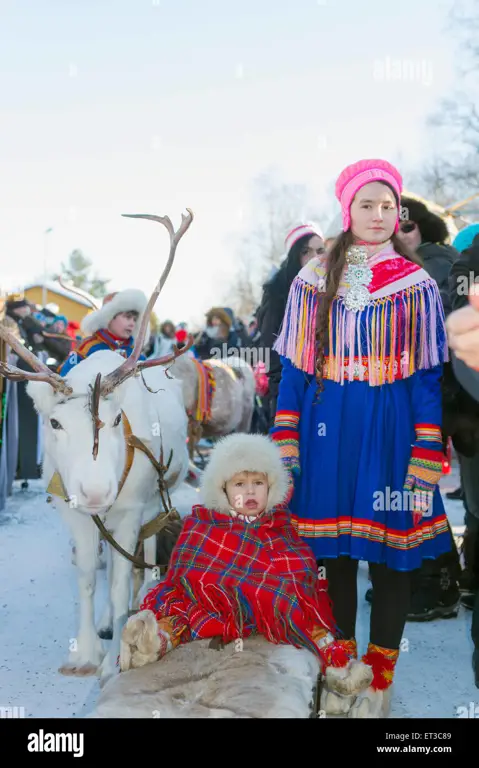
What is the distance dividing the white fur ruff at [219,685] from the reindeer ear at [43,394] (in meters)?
1.21

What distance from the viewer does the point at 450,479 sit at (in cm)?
977

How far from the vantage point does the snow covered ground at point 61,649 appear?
3617mm

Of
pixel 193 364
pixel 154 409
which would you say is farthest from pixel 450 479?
pixel 154 409

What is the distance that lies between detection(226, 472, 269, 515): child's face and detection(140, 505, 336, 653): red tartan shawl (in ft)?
0.19

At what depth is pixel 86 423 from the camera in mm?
3365

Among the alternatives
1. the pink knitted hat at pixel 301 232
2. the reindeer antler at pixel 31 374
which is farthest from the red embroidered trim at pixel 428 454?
the pink knitted hat at pixel 301 232

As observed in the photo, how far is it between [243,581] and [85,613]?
4.36 ft

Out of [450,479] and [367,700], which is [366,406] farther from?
[450,479]

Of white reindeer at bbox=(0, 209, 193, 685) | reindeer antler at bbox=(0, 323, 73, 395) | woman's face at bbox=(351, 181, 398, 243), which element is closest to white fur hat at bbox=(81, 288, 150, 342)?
white reindeer at bbox=(0, 209, 193, 685)

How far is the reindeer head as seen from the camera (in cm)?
328

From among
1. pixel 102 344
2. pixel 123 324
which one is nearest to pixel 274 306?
pixel 123 324

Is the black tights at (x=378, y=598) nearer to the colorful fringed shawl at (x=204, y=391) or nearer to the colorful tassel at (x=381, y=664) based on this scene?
the colorful tassel at (x=381, y=664)
